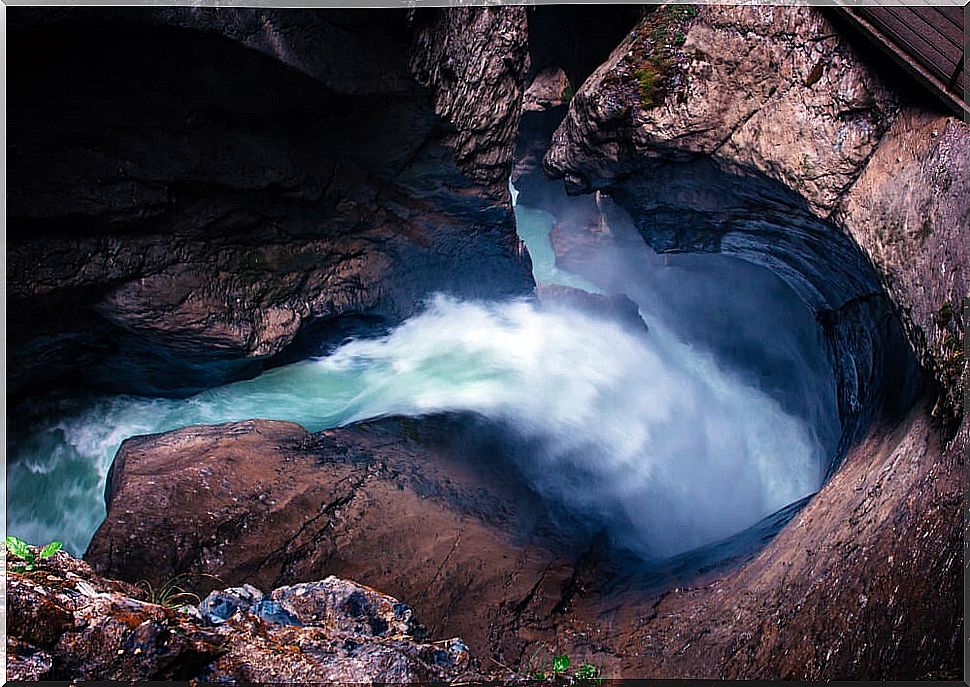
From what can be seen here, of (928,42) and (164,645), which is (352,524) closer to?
(164,645)

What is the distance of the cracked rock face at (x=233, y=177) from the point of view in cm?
462

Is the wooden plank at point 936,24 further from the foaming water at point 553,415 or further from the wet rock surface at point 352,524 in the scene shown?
the foaming water at point 553,415

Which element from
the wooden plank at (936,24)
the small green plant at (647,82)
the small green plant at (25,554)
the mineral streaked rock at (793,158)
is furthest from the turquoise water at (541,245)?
the small green plant at (25,554)

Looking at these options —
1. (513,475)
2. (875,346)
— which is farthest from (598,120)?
(513,475)

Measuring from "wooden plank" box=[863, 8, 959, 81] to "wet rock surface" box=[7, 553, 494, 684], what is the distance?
13.6ft

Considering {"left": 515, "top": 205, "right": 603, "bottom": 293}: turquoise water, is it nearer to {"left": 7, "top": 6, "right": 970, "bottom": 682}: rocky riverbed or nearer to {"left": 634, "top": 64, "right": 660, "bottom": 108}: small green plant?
{"left": 7, "top": 6, "right": 970, "bottom": 682}: rocky riverbed

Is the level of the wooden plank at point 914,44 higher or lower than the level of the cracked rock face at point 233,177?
higher

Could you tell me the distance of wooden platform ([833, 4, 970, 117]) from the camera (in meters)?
3.53

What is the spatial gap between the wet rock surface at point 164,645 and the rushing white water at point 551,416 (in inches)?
165

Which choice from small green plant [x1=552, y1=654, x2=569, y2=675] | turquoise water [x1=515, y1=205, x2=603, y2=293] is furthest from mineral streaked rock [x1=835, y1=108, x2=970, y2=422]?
turquoise water [x1=515, y1=205, x2=603, y2=293]

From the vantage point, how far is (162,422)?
748 centimetres

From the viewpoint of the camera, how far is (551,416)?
7.84 metres

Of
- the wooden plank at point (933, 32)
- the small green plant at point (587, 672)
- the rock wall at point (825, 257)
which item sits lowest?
the small green plant at point (587, 672)

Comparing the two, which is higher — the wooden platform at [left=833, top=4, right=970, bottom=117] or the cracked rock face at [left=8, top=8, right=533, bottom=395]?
the wooden platform at [left=833, top=4, right=970, bottom=117]
